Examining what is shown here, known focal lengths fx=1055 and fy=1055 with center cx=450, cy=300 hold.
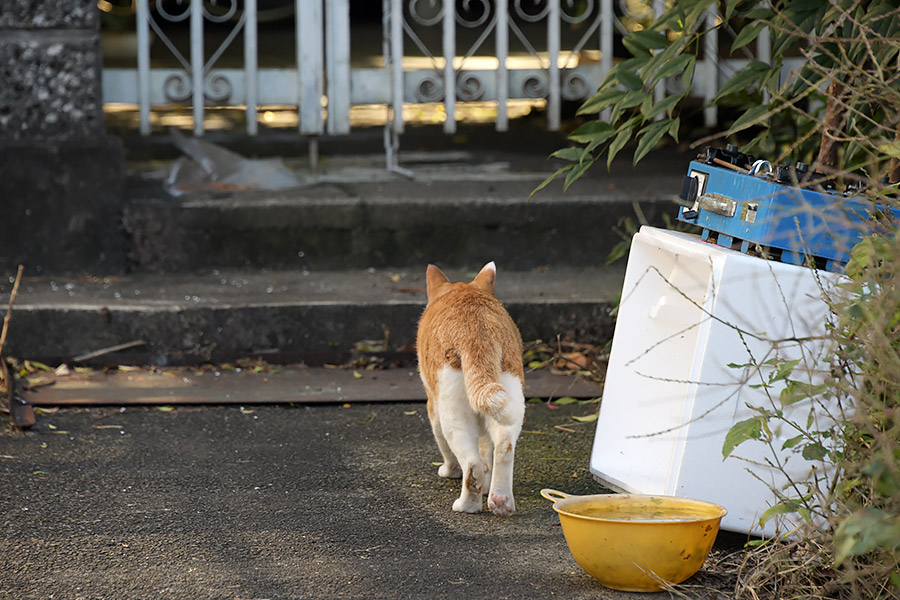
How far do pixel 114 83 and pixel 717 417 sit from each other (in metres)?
3.72

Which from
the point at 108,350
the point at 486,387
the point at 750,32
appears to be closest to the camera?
the point at 486,387

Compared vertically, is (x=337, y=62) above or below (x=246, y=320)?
above

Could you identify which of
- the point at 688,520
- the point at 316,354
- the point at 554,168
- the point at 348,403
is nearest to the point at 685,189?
the point at 688,520

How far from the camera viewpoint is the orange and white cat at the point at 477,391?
3080 millimetres

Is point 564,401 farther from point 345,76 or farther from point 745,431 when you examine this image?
point 345,76

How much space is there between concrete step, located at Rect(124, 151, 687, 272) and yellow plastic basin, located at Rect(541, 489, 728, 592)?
2.75 metres

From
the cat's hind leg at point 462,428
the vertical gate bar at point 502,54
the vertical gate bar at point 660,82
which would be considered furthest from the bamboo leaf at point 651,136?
the vertical gate bar at point 502,54

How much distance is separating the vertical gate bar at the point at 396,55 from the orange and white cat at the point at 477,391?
7.73 feet

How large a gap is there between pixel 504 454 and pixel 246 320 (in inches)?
77.5

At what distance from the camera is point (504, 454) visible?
3135 millimetres

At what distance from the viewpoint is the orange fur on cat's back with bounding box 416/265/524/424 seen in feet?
10.1

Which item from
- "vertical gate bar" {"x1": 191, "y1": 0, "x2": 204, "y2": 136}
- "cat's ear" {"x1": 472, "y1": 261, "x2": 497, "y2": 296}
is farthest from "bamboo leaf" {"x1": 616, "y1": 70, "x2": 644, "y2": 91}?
"vertical gate bar" {"x1": 191, "y1": 0, "x2": 204, "y2": 136}

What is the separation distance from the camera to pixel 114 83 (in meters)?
5.34

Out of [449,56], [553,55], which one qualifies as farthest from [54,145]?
[553,55]
